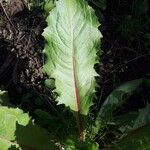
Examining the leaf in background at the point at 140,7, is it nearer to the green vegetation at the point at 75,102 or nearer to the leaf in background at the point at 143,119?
the green vegetation at the point at 75,102

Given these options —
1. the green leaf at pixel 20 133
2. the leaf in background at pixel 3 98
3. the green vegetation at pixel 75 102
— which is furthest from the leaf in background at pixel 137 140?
the leaf in background at pixel 3 98

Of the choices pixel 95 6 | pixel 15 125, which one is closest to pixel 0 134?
pixel 15 125

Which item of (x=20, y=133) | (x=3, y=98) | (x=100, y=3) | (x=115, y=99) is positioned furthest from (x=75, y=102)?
(x=100, y=3)

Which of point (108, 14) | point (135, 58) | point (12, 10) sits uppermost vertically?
point (12, 10)

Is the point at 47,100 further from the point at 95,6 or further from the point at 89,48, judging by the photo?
the point at 95,6

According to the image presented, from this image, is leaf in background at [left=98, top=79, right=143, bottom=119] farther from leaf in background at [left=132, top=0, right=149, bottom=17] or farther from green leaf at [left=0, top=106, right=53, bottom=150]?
leaf in background at [left=132, top=0, right=149, bottom=17]

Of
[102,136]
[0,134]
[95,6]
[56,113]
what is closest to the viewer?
[0,134]
